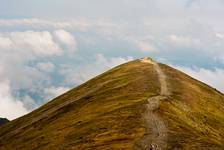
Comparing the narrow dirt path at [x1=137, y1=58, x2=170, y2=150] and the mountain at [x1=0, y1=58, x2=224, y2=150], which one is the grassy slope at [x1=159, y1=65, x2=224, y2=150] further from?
the narrow dirt path at [x1=137, y1=58, x2=170, y2=150]

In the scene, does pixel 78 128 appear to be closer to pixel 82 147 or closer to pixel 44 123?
pixel 82 147

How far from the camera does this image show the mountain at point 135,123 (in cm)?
9738

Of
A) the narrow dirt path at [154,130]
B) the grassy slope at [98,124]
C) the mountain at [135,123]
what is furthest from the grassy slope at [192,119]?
the grassy slope at [98,124]

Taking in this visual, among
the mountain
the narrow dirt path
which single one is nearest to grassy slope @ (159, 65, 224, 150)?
the mountain

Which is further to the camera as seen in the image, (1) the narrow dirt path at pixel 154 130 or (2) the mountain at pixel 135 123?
(2) the mountain at pixel 135 123

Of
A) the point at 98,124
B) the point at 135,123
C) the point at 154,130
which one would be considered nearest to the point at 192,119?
the point at 135,123

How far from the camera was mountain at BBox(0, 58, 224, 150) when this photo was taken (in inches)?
3834

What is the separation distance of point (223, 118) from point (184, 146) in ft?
262

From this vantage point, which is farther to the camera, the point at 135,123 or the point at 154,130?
the point at 135,123

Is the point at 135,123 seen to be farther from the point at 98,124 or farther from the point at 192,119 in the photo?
the point at 192,119

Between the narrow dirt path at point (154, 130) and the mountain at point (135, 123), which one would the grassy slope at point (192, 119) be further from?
the narrow dirt path at point (154, 130)

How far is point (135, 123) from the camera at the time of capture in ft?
367

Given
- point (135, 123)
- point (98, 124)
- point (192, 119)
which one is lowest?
point (135, 123)

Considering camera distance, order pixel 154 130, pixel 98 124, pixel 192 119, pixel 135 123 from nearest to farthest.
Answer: pixel 154 130 < pixel 135 123 < pixel 98 124 < pixel 192 119
